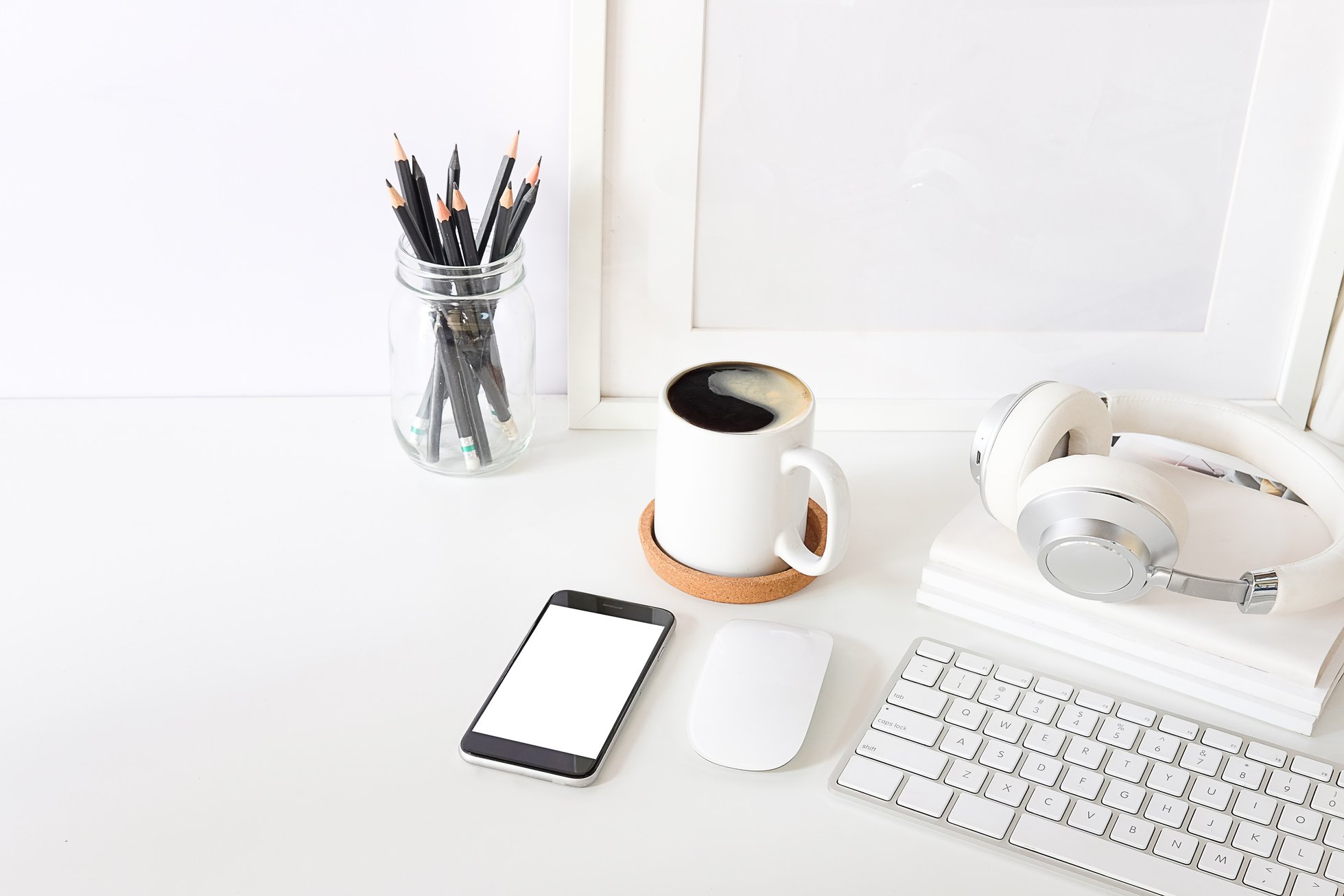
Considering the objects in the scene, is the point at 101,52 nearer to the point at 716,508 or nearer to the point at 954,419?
the point at 716,508

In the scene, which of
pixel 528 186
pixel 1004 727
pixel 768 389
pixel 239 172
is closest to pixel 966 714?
pixel 1004 727

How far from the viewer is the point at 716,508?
2.20 feet

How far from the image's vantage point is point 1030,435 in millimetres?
656

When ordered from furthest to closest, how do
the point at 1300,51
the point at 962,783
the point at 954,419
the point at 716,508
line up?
1. the point at 954,419
2. the point at 1300,51
3. the point at 716,508
4. the point at 962,783

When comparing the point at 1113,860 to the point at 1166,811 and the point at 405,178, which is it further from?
the point at 405,178

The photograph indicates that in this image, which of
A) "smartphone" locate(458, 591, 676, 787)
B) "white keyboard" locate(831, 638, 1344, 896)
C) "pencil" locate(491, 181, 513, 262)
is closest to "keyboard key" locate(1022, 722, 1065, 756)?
"white keyboard" locate(831, 638, 1344, 896)

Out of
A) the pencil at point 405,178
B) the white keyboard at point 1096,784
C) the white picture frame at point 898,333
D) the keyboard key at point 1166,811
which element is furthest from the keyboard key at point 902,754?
the pencil at point 405,178

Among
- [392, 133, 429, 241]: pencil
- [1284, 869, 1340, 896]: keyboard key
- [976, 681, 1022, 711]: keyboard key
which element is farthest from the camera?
[392, 133, 429, 241]: pencil

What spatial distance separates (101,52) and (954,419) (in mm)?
696

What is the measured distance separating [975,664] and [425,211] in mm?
464

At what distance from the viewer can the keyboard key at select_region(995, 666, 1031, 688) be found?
0.62m

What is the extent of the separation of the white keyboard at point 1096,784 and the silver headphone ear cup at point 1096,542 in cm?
6

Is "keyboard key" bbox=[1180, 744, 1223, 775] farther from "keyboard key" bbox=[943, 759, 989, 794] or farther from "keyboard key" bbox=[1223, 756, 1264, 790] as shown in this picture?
"keyboard key" bbox=[943, 759, 989, 794]

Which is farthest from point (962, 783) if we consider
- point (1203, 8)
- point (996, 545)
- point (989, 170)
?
point (1203, 8)
